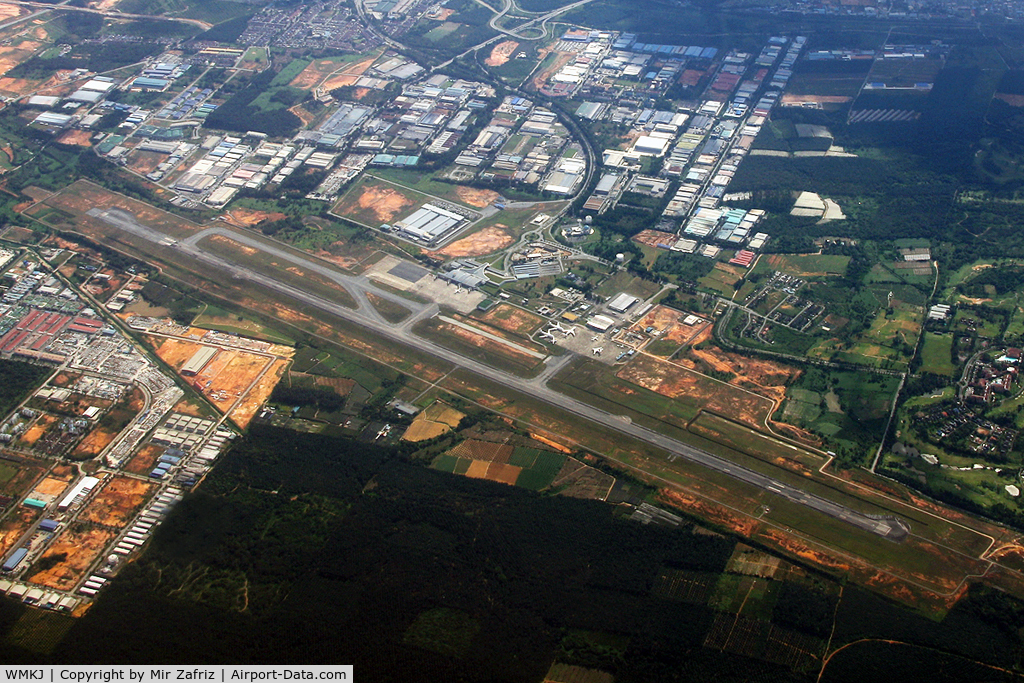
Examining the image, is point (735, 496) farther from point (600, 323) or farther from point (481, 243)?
point (481, 243)

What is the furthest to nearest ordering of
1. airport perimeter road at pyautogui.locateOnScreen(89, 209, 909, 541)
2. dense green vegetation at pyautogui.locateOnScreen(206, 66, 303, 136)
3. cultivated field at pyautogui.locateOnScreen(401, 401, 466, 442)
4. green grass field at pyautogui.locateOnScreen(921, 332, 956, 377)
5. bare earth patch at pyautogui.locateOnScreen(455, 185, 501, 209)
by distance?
dense green vegetation at pyautogui.locateOnScreen(206, 66, 303, 136), bare earth patch at pyautogui.locateOnScreen(455, 185, 501, 209), green grass field at pyautogui.locateOnScreen(921, 332, 956, 377), cultivated field at pyautogui.locateOnScreen(401, 401, 466, 442), airport perimeter road at pyautogui.locateOnScreen(89, 209, 909, 541)

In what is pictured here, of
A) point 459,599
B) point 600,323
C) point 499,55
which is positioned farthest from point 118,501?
point 499,55

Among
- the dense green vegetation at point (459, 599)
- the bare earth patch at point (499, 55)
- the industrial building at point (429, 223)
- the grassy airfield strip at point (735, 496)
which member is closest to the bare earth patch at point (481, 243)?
the industrial building at point (429, 223)

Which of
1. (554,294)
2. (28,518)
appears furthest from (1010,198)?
(28,518)

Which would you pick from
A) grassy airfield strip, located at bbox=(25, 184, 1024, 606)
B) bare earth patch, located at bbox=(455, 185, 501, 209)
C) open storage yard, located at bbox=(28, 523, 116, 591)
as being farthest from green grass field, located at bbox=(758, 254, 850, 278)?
open storage yard, located at bbox=(28, 523, 116, 591)

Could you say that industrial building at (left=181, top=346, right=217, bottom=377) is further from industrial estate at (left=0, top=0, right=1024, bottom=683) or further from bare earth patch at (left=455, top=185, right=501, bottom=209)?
bare earth patch at (left=455, top=185, right=501, bottom=209)

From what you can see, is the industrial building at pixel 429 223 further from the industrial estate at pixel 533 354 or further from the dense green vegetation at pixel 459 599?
the dense green vegetation at pixel 459 599
